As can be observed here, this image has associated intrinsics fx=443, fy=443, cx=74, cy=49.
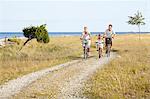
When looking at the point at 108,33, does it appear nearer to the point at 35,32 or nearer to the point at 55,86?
the point at 55,86

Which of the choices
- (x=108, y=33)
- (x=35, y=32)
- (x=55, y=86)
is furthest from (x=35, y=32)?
(x=55, y=86)

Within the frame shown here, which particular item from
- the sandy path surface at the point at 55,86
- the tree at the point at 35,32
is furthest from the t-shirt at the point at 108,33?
the tree at the point at 35,32

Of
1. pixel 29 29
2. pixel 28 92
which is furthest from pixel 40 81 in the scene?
pixel 29 29

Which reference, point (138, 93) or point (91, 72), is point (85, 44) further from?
point (138, 93)

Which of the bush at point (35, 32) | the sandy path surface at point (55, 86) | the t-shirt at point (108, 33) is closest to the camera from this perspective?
the sandy path surface at point (55, 86)

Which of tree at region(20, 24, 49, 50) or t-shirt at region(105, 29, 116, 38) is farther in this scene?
tree at region(20, 24, 49, 50)

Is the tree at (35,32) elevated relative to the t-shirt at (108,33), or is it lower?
lower

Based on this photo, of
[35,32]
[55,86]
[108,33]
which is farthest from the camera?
[35,32]

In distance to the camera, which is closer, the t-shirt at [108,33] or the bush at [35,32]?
the t-shirt at [108,33]

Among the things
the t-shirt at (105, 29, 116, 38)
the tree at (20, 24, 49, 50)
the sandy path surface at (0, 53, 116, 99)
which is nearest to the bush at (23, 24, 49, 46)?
the tree at (20, 24, 49, 50)

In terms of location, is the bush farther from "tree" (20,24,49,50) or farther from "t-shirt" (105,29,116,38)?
"t-shirt" (105,29,116,38)

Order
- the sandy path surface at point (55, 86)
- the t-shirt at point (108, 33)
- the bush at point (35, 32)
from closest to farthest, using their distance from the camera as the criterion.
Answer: the sandy path surface at point (55, 86) → the t-shirt at point (108, 33) → the bush at point (35, 32)

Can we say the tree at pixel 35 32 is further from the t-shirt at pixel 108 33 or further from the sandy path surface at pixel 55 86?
the sandy path surface at pixel 55 86

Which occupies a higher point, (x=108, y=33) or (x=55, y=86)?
(x=108, y=33)
